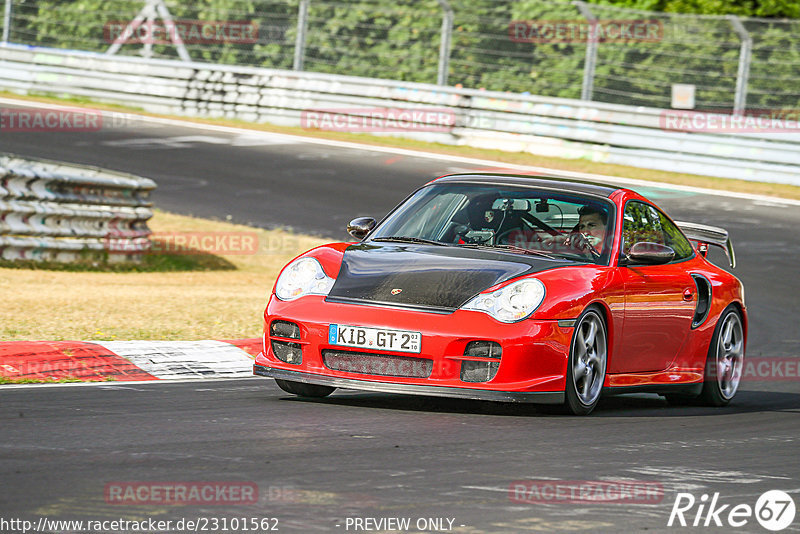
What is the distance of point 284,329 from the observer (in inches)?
287

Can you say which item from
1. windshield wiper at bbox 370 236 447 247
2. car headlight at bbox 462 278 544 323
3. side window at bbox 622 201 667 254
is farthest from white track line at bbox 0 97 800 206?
car headlight at bbox 462 278 544 323

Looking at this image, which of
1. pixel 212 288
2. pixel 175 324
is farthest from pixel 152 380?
pixel 212 288

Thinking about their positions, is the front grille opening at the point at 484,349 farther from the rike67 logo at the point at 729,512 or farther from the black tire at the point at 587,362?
the rike67 logo at the point at 729,512

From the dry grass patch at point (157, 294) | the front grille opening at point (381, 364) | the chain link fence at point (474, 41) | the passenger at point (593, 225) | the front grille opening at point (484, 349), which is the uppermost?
the chain link fence at point (474, 41)

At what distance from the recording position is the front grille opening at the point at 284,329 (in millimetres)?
7234

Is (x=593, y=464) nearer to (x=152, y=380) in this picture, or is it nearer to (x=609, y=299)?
(x=609, y=299)

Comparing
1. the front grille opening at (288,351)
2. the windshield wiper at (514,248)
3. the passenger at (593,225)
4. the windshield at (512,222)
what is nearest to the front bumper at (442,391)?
the front grille opening at (288,351)

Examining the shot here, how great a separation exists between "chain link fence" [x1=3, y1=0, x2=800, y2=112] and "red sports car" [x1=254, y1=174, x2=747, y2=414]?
42.6ft

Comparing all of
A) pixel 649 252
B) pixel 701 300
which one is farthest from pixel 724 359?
pixel 649 252

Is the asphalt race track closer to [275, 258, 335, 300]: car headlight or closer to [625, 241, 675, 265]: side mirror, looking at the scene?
[275, 258, 335, 300]: car headlight

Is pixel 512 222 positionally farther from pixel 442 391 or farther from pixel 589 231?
pixel 442 391

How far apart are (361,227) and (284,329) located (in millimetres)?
1288

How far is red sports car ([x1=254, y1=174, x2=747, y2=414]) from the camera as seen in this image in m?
6.95

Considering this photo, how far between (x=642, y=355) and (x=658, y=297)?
0.36 metres
